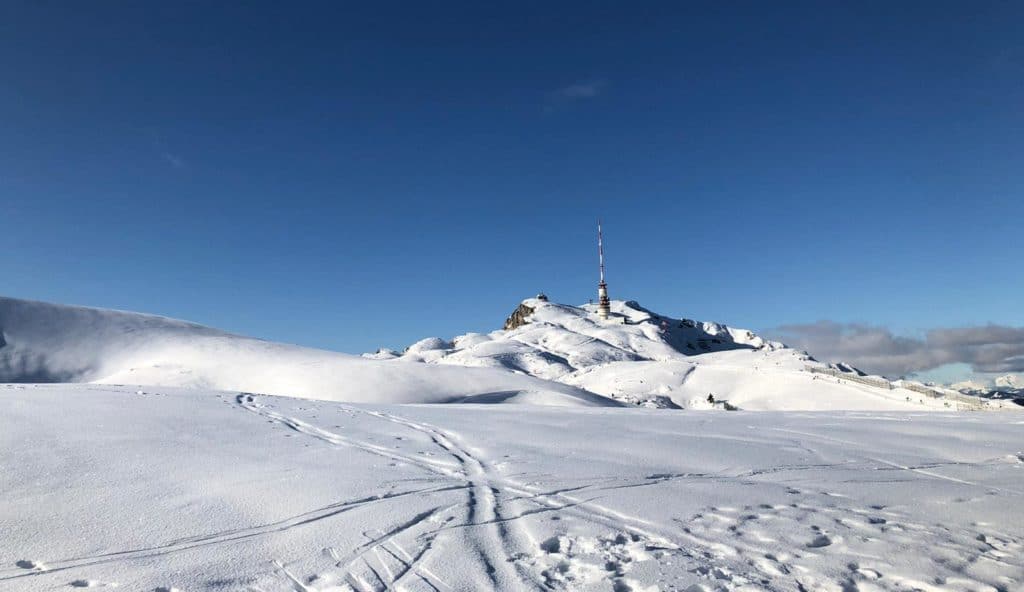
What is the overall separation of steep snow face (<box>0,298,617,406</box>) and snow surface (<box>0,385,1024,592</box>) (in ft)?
66.9

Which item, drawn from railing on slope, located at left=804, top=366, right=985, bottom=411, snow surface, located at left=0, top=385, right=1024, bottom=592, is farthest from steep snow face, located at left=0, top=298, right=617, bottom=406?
snow surface, located at left=0, top=385, right=1024, bottom=592

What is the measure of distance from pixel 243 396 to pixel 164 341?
1222 inches

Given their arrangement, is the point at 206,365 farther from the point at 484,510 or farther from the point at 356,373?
the point at 484,510

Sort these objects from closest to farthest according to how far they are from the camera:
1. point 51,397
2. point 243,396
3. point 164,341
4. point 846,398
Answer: point 51,397 < point 243,396 < point 846,398 < point 164,341

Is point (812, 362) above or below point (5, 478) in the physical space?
above

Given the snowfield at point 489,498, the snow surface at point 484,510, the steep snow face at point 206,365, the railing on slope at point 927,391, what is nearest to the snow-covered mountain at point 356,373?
the steep snow face at point 206,365

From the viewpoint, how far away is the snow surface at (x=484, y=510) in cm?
518

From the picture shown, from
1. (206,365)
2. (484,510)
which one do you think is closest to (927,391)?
(484,510)

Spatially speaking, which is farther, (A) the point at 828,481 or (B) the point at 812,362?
(B) the point at 812,362

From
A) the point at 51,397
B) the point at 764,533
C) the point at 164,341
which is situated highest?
the point at 164,341

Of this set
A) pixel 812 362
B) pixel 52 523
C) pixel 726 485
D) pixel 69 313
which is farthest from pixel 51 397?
pixel 812 362

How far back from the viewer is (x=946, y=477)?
934 cm

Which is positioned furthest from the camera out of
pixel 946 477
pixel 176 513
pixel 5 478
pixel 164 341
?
pixel 164 341

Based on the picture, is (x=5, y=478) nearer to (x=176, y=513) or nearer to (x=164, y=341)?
(x=176, y=513)
